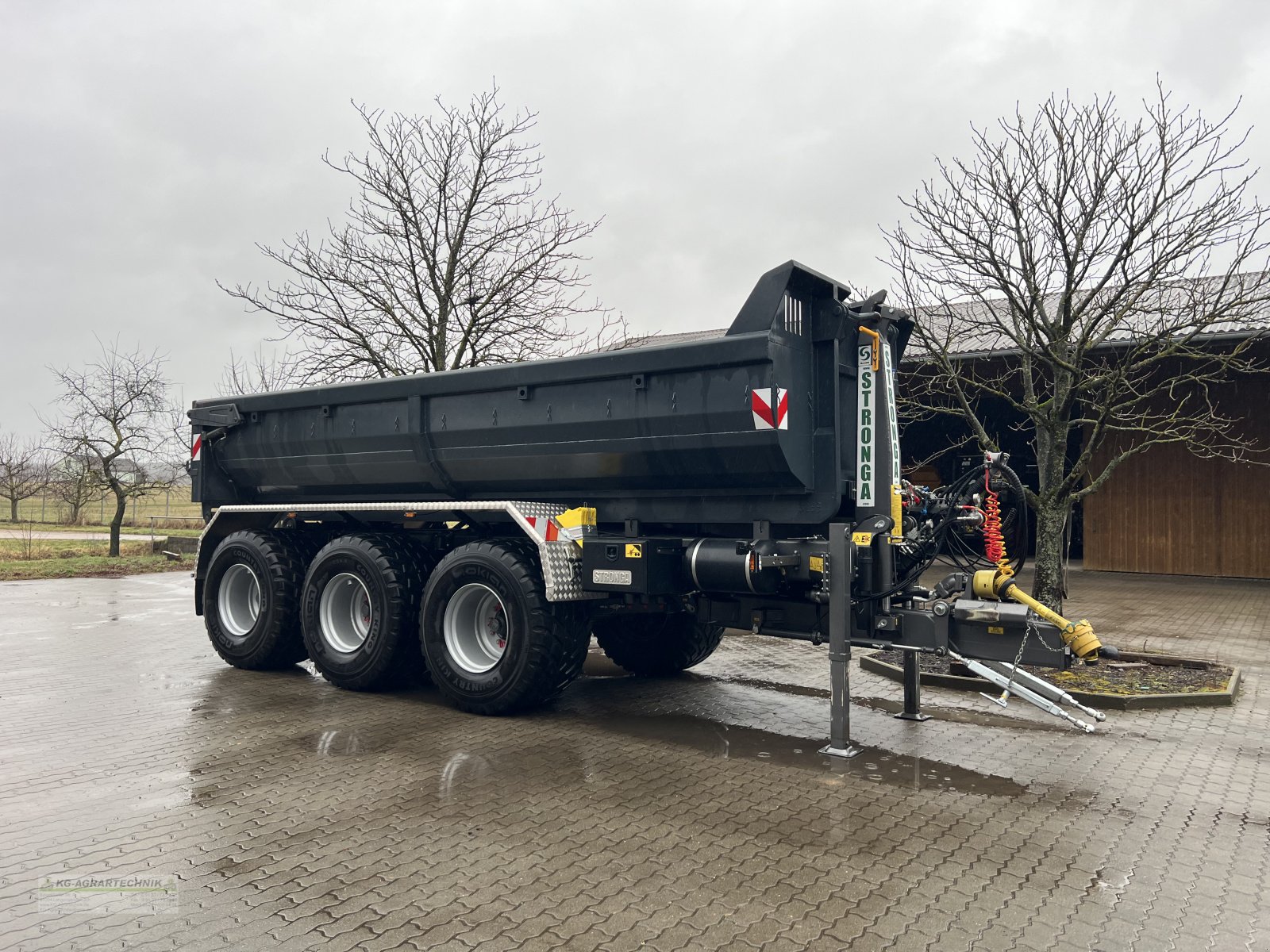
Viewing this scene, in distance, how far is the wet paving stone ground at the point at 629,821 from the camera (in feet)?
11.6

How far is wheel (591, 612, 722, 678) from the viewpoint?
829 centimetres

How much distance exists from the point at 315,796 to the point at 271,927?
1586mm

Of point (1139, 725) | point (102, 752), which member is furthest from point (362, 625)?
point (1139, 725)

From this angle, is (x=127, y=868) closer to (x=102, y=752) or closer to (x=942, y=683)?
(x=102, y=752)

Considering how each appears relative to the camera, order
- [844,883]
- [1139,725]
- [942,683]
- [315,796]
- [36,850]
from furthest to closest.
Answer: [942,683] < [1139,725] < [315,796] < [36,850] < [844,883]

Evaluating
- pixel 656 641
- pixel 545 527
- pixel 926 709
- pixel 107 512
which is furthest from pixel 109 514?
pixel 926 709

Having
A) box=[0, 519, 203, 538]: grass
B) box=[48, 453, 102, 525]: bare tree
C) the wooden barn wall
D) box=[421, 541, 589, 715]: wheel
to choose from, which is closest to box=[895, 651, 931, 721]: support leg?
box=[421, 541, 589, 715]: wheel

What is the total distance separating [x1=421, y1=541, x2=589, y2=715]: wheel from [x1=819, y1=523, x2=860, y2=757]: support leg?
1939 mm

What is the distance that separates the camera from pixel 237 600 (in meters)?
9.05

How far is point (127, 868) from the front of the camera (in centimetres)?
405

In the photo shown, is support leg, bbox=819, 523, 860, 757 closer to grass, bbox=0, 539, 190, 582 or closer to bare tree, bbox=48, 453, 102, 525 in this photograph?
grass, bbox=0, 539, 190, 582

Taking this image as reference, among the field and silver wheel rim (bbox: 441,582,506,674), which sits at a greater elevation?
the field

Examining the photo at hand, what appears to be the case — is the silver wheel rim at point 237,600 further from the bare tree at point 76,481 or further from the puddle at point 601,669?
the bare tree at point 76,481

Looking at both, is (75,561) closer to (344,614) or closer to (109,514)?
(344,614)
